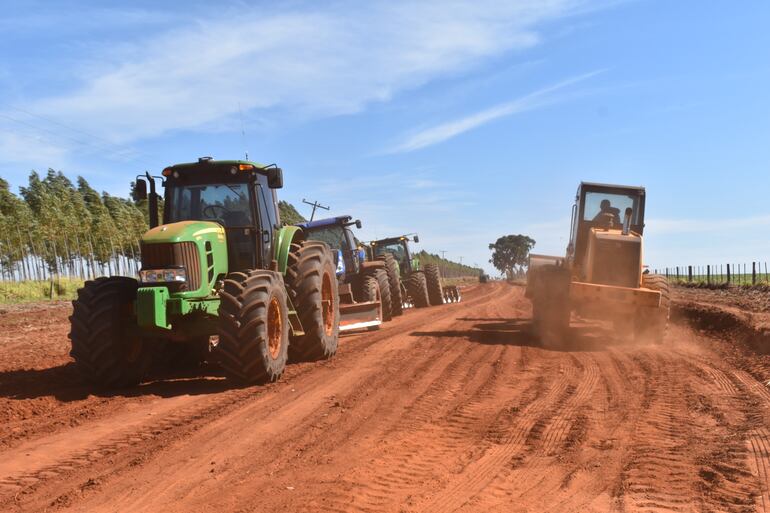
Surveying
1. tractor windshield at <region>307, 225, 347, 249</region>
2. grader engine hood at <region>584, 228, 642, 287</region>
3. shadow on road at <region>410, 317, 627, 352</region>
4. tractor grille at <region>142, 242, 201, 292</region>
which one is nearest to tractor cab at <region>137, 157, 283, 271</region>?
tractor grille at <region>142, 242, 201, 292</region>

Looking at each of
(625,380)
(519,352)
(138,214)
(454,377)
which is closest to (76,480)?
(454,377)

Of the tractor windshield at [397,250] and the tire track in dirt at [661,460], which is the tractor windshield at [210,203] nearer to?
the tire track in dirt at [661,460]

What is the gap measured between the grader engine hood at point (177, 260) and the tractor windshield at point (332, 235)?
8.56 m

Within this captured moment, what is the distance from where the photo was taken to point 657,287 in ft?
41.2

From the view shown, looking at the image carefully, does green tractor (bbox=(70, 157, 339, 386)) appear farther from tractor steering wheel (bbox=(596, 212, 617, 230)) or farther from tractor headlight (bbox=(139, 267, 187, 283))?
tractor steering wheel (bbox=(596, 212, 617, 230))

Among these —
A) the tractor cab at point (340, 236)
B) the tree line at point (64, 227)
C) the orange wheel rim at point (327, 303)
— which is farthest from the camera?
→ the tree line at point (64, 227)

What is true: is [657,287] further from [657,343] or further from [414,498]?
[414,498]

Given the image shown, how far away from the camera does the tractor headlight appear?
303 inches

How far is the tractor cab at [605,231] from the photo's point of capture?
1246 cm

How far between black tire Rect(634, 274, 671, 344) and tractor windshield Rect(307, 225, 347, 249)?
7050 millimetres

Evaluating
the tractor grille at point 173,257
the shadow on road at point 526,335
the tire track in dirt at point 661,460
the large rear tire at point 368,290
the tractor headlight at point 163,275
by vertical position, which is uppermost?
the tractor grille at point 173,257

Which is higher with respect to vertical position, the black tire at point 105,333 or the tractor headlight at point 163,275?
the tractor headlight at point 163,275

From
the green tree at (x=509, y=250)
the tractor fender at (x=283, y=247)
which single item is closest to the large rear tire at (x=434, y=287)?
the tractor fender at (x=283, y=247)

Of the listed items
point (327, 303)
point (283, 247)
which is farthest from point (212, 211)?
point (327, 303)
